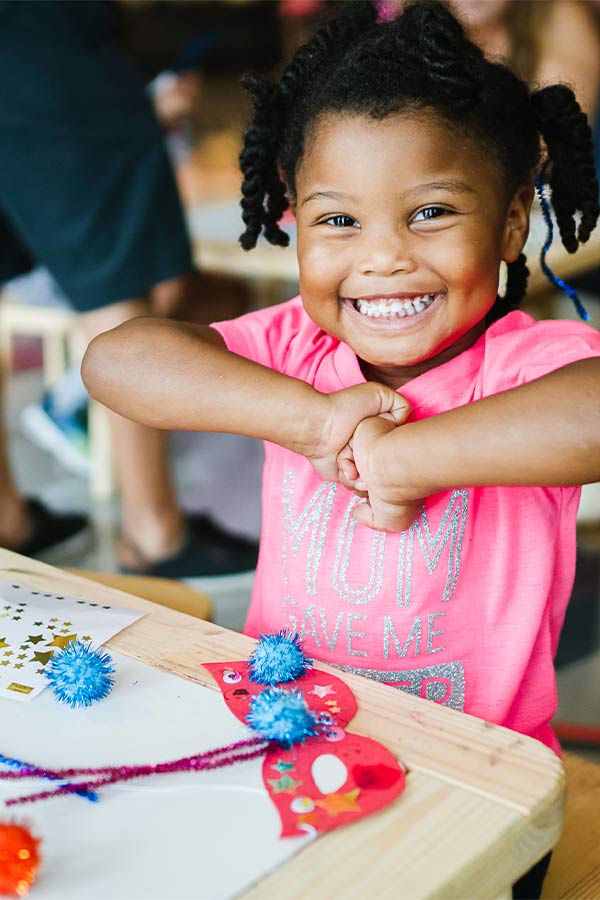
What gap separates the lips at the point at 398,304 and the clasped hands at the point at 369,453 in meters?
0.08

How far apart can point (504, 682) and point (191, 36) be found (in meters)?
9.78

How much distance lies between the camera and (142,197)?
92.0 inches

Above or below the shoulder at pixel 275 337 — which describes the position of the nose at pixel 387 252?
above

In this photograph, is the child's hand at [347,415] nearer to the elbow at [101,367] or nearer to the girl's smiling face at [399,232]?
the girl's smiling face at [399,232]

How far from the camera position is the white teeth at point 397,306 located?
109 centimetres

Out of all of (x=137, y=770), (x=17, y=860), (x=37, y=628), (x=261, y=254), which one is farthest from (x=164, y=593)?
(x=261, y=254)

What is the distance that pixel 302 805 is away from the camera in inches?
26.3

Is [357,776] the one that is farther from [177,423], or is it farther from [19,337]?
[19,337]

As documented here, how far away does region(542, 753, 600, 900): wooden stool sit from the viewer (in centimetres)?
100

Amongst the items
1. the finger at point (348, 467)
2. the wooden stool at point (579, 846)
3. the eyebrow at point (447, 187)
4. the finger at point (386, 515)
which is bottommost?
the wooden stool at point (579, 846)

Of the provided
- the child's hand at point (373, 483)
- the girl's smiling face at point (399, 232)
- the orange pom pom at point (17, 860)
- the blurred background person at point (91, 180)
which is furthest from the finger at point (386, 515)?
the blurred background person at point (91, 180)

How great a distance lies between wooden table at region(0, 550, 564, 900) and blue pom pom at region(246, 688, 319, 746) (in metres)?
0.05

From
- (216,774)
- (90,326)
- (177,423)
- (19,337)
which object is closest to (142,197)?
(90,326)

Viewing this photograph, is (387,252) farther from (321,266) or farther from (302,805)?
(302,805)
